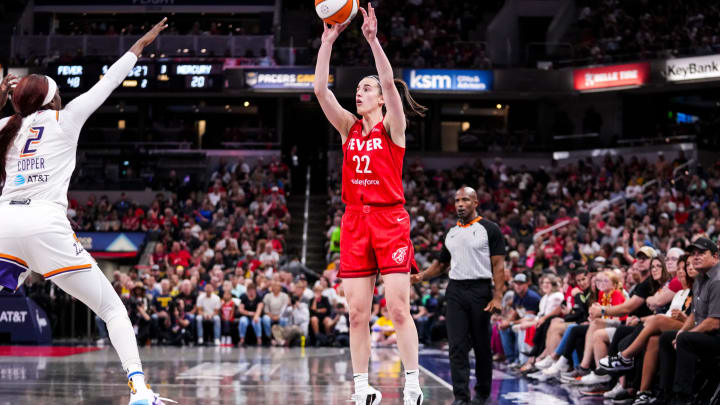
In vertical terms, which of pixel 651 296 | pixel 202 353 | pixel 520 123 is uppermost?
pixel 520 123

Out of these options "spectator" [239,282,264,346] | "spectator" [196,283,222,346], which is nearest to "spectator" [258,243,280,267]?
"spectator" [239,282,264,346]

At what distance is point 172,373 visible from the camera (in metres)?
11.1

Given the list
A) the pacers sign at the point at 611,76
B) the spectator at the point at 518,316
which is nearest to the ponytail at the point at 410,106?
the spectator at the point at 518,316

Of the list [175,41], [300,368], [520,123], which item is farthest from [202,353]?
[520,123]

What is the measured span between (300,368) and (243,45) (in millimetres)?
19863

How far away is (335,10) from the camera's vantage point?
5.99 meters

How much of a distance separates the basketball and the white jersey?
145cm

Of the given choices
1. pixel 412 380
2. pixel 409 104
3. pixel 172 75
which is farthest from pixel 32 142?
pixel 172 75

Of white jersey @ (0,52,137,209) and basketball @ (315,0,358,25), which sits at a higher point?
basketball @ (315,0,358,25)

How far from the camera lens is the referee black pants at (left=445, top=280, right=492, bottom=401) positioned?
8.07 meters

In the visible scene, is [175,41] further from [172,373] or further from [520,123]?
[172,373]

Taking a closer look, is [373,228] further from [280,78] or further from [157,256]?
[280,78]

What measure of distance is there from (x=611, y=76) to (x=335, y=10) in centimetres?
2489

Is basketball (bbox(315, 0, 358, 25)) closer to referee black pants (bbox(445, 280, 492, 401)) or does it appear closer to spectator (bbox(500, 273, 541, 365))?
referee black pants (bbox(445, 280, 492, 401))
